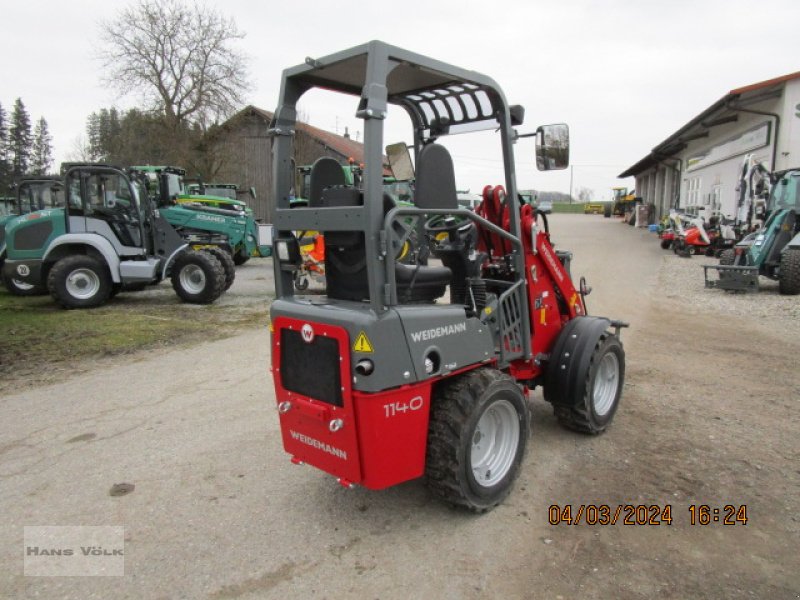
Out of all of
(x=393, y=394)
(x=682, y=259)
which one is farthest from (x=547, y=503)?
(x=682, y=259)

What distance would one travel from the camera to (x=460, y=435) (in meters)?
3.00

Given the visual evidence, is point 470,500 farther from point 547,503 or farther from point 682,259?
point 682,259

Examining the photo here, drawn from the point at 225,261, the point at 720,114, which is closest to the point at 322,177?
the point at 225,261

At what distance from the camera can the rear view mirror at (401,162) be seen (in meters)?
3.85

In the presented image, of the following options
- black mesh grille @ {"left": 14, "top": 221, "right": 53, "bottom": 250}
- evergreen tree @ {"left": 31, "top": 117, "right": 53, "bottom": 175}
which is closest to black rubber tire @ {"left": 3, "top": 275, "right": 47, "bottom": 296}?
black mesh grille @ {"left": 14, "top": 221, "right": 53, "bottom": 250}

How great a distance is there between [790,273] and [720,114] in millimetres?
11784

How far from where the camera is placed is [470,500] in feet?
10.3

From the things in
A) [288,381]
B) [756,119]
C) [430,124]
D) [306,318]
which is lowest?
[288,381]

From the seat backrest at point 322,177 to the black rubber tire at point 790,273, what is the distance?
10.00 metres

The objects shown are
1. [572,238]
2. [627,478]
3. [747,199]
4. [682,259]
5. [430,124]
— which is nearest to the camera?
[627,478]

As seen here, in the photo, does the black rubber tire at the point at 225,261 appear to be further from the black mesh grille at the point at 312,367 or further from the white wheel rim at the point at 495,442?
the white wheel rim at the point at 495,442

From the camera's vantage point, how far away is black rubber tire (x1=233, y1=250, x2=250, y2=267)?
1565 centimetres

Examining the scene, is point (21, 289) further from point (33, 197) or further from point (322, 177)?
point (322, 177)

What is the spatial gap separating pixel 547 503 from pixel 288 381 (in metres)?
1.69
